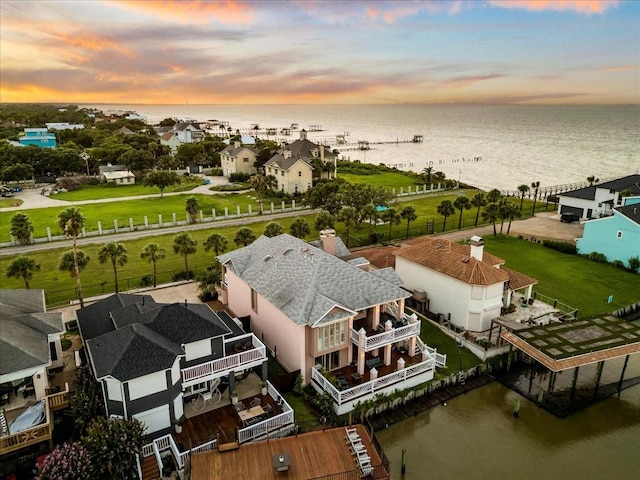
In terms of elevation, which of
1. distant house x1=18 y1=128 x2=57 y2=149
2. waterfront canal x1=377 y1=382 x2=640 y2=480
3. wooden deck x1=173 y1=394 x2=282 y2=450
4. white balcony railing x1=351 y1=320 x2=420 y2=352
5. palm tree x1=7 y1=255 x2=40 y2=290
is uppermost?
distant house x1=18 y1=128 x2=57 y2=149

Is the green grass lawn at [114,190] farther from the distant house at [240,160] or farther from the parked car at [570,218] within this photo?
the parked car at [570,218]

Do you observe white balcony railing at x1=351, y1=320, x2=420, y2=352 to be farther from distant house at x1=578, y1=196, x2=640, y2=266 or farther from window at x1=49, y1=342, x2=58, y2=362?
distant house at x1=578, y1=196, x2=640, y2=266

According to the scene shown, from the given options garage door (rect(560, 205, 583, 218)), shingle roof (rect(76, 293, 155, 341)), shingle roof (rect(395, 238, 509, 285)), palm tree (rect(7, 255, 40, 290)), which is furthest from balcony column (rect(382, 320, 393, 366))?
garage door (rect(560, 205, 583, 218))

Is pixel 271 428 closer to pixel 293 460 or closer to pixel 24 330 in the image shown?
pixel 293 460

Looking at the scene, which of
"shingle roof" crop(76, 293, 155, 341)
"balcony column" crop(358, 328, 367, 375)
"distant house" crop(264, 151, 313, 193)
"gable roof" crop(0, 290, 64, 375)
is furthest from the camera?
"distant house" crop(264, 151, 313, 193)

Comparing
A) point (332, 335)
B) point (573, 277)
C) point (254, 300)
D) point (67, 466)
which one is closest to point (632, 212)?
point (573, 277)

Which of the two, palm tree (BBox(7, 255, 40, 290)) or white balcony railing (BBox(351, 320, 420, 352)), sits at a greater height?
palm tree (BBox(7, 255, 40, 290))

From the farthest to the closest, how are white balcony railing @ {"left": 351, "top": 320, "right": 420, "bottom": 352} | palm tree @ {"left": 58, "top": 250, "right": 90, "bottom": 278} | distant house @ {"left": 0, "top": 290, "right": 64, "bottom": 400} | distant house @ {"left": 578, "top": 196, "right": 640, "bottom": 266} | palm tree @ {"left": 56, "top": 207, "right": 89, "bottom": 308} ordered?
distant house @ {"left": 578, "top": 196, "right": 640, "bottom": 266}, palm tree @ {"left": 58, "top": 250, "right": 90, "bottom": 278}, palm tree @ {"left": 56, "top": 207, "right": 89, "bottom": 308}, white balcony railing @ {"left": 351, "top": 320, "right": 420, "bottom": 352}, distant house @ {"left": 0, "top": 290, "right": 64, "bottom": 400}
